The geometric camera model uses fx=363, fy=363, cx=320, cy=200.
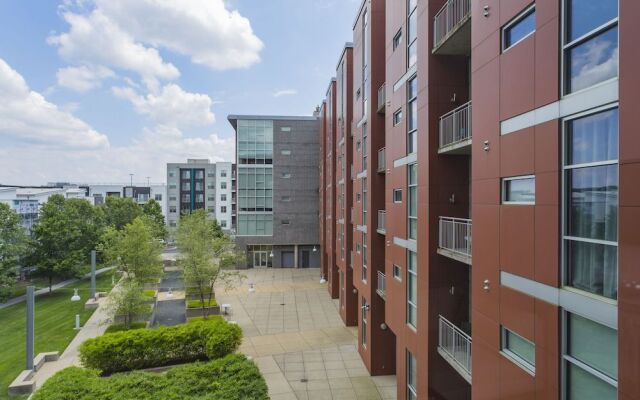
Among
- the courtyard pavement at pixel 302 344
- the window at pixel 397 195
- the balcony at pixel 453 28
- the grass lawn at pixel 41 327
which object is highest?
the balcony at pixel 453 28

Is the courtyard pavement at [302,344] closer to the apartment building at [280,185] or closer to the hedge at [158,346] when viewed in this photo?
the hedge at [158,346]

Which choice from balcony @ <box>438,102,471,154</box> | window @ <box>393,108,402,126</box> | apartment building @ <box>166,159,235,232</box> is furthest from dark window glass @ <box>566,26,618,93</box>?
apartment building @ <box>166,159,235,232</box>

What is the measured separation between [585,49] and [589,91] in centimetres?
61

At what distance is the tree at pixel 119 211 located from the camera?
152 feet

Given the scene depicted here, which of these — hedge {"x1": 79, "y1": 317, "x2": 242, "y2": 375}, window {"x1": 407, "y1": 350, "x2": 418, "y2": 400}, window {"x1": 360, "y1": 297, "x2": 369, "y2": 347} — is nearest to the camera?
window {"x1": 407, "y1": 350, "x2": 418, "y2": 400}

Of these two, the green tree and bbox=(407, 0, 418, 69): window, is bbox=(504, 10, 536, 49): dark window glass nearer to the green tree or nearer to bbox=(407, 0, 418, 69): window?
bbox=(407, 0, 418, 69): window

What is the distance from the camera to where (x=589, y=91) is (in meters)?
4.60

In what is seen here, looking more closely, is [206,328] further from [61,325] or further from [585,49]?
[585,49]

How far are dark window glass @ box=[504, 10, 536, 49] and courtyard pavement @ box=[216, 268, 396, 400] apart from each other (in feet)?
38.8

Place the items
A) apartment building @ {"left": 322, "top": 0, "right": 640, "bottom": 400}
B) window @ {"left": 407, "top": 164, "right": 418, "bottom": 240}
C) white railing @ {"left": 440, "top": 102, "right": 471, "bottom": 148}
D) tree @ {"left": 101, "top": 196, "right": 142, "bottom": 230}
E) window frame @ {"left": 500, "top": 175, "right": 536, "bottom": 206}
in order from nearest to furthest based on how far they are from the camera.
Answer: apartment building @ {"left": 322, "top": 0, "right": 640, "bottom": 400}
window frame @ {"left": 500, "top": 175, "right": 536, "bottom": 206}
white railing @ {"left": 440, "top": 102, "right": 471, "bottom": 148}
window @ {"left": 407, "top": 164, "right": 418, "bottom": 240}
tree @ {"left": 101, "top": 196, "right": 142, "bottom": 230}

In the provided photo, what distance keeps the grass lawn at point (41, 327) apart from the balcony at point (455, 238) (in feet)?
52.6

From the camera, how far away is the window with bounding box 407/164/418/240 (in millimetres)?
10594

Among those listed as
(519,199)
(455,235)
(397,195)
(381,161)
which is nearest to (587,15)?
(519,199)

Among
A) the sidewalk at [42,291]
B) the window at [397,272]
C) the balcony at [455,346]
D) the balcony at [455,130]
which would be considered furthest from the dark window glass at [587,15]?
the sidewalk at [42,291]
